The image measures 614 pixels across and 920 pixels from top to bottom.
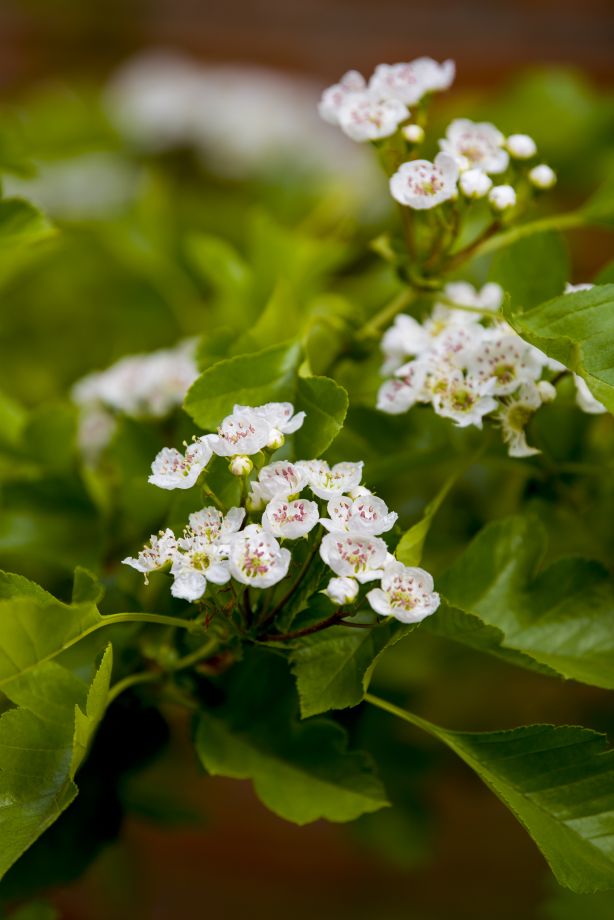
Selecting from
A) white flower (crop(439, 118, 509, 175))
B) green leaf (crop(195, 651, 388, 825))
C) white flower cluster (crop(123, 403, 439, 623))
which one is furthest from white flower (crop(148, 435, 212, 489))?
white flower (crop(439, 118, 509, 175))

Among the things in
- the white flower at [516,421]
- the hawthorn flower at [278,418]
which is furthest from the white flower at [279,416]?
the white flower at [516,421]

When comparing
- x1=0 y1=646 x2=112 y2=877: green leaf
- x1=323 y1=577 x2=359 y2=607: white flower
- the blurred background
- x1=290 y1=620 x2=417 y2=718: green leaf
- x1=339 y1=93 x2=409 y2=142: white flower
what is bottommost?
the blurred background

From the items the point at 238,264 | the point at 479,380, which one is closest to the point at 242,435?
the point at 479,380

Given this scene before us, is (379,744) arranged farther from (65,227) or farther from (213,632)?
(65,227)

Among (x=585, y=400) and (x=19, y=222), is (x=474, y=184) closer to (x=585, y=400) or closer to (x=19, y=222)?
(x=585, y=400)

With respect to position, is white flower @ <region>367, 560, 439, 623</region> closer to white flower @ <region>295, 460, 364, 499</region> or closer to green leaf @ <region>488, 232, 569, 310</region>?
white flower @ <region>295, 460, 364, 499</region>

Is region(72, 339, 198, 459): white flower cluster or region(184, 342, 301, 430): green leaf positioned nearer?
region(184, 342, 301, 430): green leaf

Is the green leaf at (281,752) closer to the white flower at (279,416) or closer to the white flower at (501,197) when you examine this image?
the white flower at (279,416)
